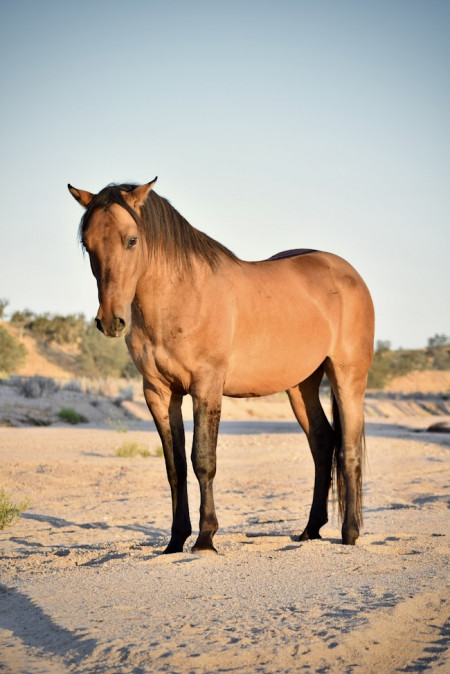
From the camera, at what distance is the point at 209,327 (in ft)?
19.1

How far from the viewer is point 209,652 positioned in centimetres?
336

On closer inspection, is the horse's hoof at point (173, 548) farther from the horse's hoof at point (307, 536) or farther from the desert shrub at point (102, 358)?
the desert shrub at point (102, 358)

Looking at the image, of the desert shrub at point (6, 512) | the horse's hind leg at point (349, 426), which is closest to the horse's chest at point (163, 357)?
the horse's hind leg at point (349, 426)

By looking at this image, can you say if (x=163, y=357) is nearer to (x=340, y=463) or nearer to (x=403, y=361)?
(x=340, y=463)

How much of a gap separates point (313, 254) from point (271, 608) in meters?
4.07

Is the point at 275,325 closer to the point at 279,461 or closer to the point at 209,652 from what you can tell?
the point at 209,652

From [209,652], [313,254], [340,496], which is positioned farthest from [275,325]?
[209,652]

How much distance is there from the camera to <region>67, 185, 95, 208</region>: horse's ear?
228 inches

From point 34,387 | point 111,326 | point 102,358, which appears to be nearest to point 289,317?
point 111,326

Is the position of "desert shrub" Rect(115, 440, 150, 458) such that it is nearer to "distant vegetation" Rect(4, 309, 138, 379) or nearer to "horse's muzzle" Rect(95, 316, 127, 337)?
"horse's muzzle" Rect(95, 316, 127, 337)

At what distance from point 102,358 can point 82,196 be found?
1756 inches

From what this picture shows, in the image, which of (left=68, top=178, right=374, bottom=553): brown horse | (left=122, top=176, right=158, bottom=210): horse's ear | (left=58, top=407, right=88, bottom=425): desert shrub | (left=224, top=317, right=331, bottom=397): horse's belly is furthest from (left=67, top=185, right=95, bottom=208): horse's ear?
(left=58, top=407, right=88, bottom=425): desert shrub

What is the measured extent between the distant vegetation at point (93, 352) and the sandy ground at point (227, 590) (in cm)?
2920

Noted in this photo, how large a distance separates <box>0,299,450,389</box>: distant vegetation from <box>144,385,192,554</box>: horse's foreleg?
3112 cm
